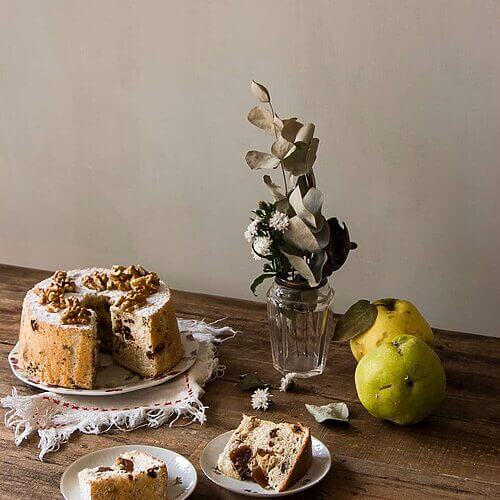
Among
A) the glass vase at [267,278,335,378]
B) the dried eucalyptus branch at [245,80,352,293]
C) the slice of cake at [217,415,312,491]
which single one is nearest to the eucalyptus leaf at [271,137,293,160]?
the dried eucalyptus branch at [245,80,352,293]

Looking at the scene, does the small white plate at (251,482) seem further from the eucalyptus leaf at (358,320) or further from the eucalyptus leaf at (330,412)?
the eucalyptus leaf at (358,320)

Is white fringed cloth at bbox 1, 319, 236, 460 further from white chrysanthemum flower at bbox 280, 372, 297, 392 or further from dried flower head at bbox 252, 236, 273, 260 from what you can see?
dried flower head at bbox 252, 236, 273, 260

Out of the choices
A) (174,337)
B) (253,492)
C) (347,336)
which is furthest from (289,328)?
(253,492)

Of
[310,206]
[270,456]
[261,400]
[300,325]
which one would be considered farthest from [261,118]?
[270,456]

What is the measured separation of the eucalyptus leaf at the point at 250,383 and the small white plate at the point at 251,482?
0.19 meters

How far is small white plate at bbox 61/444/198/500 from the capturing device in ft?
4.16

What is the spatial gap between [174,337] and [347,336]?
30 centimetres

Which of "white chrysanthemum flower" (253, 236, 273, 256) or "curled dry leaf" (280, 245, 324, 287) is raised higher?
"white chrysanthemum flower" (253, 236, 273, 256)

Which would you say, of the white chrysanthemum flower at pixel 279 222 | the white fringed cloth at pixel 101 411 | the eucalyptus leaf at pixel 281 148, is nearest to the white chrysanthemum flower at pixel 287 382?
the white fringed cloth at pixel 101 411

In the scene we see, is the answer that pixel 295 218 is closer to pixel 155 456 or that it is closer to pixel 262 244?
pixel 262 244

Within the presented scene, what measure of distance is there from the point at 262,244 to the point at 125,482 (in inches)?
18.7

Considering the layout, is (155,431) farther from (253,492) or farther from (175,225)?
(175,225)

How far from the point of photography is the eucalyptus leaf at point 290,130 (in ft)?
5.06

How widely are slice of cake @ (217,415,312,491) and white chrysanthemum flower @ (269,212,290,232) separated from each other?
33cm
